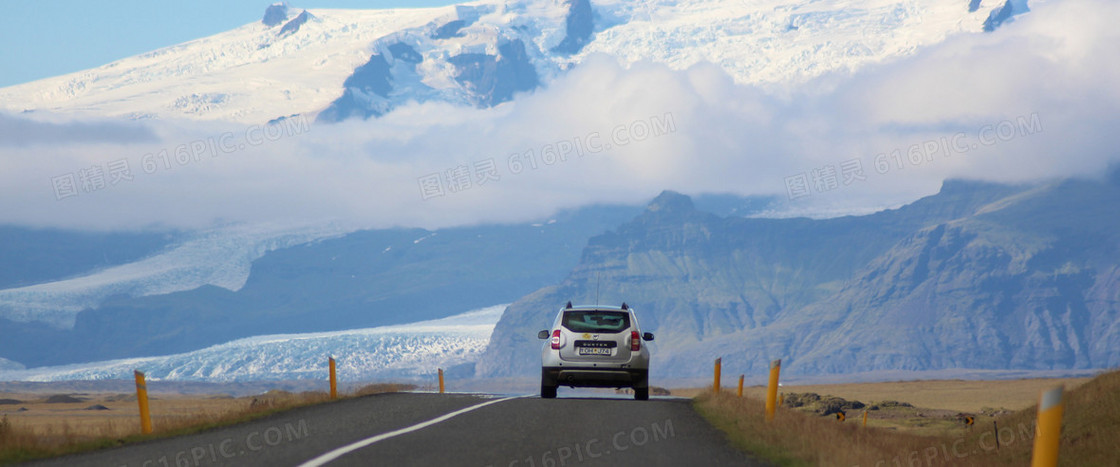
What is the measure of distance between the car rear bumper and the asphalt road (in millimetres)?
4002

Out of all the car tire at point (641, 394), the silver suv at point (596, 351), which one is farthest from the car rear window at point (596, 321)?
the car tire at point (641, 394)

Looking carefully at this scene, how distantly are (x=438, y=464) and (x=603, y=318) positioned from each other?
14.4 meters

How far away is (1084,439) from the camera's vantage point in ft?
74.5

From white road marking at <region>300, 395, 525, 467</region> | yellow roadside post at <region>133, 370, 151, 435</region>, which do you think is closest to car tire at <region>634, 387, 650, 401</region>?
→ white road marking at <region>300, 395, 525, 467</region>

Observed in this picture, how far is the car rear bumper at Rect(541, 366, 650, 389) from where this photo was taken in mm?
26844

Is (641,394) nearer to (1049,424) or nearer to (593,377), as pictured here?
(593,377)

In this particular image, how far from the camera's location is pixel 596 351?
88.0ft

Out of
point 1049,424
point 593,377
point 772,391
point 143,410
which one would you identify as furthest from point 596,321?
point 1049,424

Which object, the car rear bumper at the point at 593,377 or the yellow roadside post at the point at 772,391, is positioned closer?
the yellow roadside post at the point at 772,391

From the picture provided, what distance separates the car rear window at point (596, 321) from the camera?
27.1 m

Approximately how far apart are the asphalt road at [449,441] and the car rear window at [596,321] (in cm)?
437

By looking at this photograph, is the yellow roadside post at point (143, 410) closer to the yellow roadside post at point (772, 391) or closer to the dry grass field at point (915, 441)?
the dry grass field at point (915, 441)

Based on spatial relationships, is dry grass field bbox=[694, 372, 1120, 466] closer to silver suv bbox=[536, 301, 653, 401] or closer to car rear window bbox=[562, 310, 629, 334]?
silver suv bbox=[536, 301, 653, 401]

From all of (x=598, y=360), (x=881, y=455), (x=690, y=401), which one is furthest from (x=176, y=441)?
(x=690, y=401)
